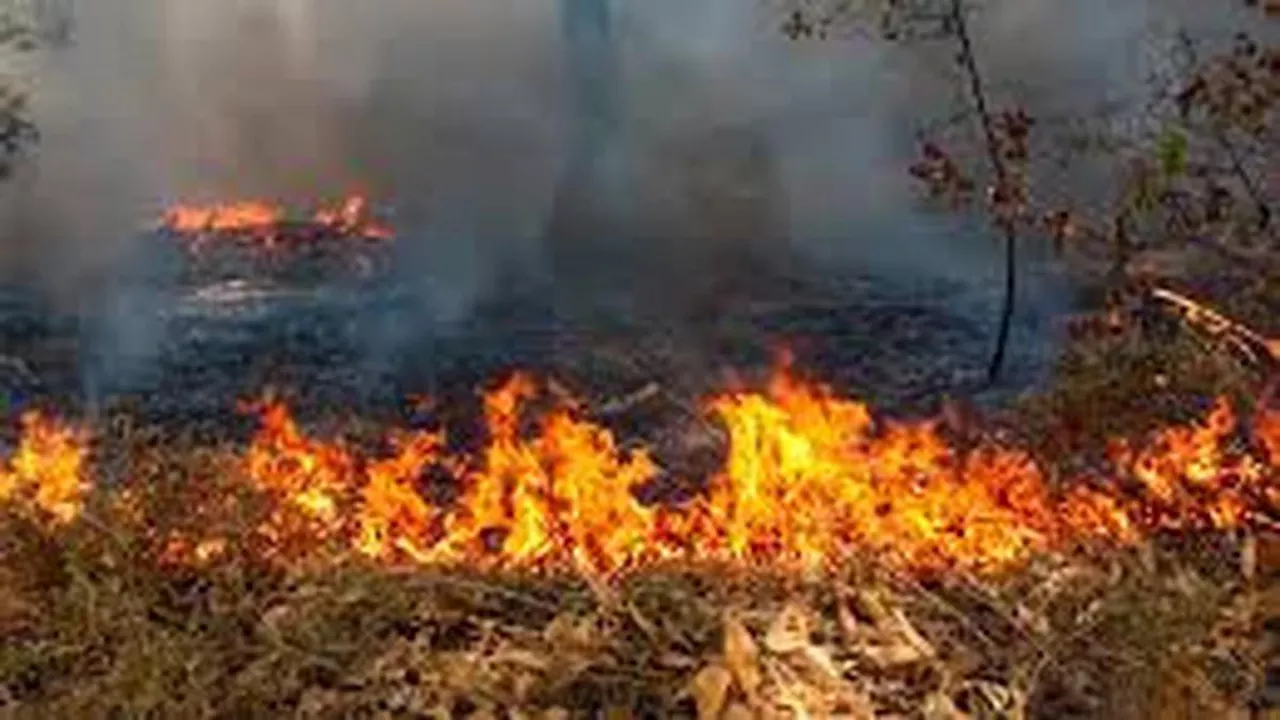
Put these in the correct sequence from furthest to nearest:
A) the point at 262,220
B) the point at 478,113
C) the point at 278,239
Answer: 1. the point at 478,113
2. the point at 262,220
3. the point at 278,239

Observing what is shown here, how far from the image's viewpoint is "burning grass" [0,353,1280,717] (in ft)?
23.7

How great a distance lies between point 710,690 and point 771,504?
3.30 m

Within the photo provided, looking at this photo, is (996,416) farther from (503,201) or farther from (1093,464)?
(503,201)

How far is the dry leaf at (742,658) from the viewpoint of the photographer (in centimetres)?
695

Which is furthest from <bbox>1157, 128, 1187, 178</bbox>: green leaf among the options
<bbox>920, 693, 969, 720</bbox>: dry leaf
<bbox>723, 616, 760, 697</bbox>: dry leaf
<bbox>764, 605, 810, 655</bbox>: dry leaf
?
<bbox>723, 616, 760, 697</bbox>: dry leaf

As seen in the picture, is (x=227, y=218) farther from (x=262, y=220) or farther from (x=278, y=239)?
(x=278, y=239)

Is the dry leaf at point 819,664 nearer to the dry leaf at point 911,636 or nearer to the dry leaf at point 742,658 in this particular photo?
the dry leaf at point 742,658

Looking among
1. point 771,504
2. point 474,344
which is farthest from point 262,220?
point 771,504

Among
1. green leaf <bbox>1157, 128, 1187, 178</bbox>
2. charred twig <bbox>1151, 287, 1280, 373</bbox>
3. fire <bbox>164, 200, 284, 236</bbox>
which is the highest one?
green leaf <bbox>1157, 128, 1187, 178</bbox>

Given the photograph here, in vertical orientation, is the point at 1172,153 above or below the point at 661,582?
above

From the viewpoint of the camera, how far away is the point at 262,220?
23812 mm

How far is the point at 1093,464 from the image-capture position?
34.6 feet

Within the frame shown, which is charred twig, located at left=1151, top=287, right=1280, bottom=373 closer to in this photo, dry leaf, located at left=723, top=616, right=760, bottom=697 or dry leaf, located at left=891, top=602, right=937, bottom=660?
dry leaf, located at left=891, top=602, right=937, bottom=660

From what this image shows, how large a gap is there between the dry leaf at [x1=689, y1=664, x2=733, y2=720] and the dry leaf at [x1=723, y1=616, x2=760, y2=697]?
Result: 3cm
